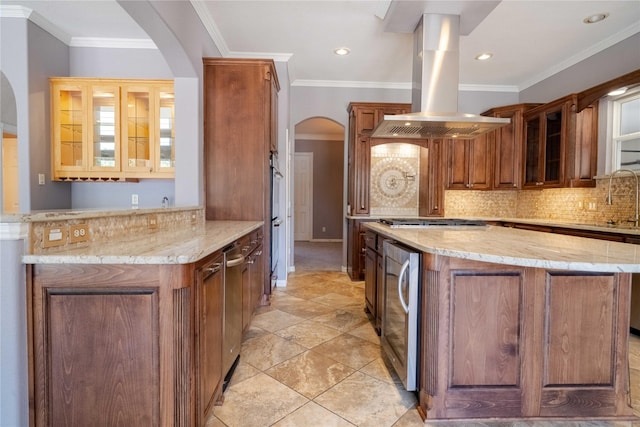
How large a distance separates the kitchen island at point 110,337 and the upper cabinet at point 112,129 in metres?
2.39

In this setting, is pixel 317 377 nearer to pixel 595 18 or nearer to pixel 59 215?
pixel 59 215

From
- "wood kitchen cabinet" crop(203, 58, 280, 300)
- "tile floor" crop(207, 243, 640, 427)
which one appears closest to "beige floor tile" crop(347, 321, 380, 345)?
"tile floor" crop(207, 243, 640, 427)

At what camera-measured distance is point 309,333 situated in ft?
8.75

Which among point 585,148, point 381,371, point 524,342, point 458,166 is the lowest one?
point 381,371

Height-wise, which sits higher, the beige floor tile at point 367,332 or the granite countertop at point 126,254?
the granite countertop at point 126,254

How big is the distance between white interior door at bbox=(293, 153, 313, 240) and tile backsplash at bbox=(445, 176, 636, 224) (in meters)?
4.31

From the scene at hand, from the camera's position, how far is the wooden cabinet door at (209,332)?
136 centimetres

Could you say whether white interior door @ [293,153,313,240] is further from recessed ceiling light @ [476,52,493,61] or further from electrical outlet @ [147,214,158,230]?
electrical outlet @ [147,214,158,230]

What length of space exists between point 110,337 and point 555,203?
5075 mm

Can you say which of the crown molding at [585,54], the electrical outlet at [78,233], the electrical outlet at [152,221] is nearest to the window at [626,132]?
the crown molding at [585,54]

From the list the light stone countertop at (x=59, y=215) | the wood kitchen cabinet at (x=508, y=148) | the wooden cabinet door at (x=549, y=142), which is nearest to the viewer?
the light stone countertop at (x=59, y=215)

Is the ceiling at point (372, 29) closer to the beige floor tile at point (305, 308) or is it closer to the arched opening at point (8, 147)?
the arched opening at point (8, 147)

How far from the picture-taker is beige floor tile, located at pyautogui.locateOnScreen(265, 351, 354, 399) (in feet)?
6.22

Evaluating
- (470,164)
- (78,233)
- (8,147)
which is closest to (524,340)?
(78,233)
